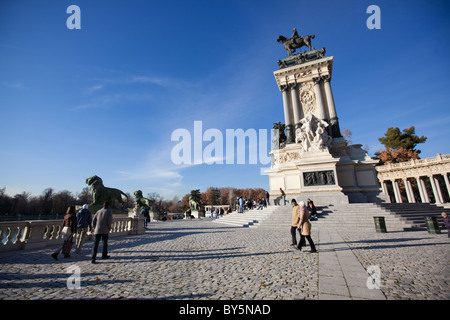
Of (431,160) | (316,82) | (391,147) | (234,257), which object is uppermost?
(316,82)

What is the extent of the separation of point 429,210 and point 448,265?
15403 millimetres

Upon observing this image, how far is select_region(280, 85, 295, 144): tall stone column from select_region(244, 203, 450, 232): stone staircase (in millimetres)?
12114

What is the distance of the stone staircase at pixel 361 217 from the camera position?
1222 centimetres

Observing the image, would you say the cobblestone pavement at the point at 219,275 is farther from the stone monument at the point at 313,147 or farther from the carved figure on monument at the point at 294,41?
the carved figure on monument at the point at 294,41

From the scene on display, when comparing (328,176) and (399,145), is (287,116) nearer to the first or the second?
(328,176)

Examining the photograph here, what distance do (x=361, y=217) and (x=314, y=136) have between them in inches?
429

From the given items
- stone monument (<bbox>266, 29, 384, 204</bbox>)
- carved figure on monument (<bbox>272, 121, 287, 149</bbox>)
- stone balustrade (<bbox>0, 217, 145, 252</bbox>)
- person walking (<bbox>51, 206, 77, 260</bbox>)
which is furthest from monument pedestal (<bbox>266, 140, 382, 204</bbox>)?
stone balustrade (<bbox>0, 217, 145, 252</bbox>)

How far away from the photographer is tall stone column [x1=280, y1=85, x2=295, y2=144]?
→ 2633 cm

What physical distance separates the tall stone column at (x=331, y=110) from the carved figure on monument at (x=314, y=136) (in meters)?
2.42

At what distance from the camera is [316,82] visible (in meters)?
26.8
